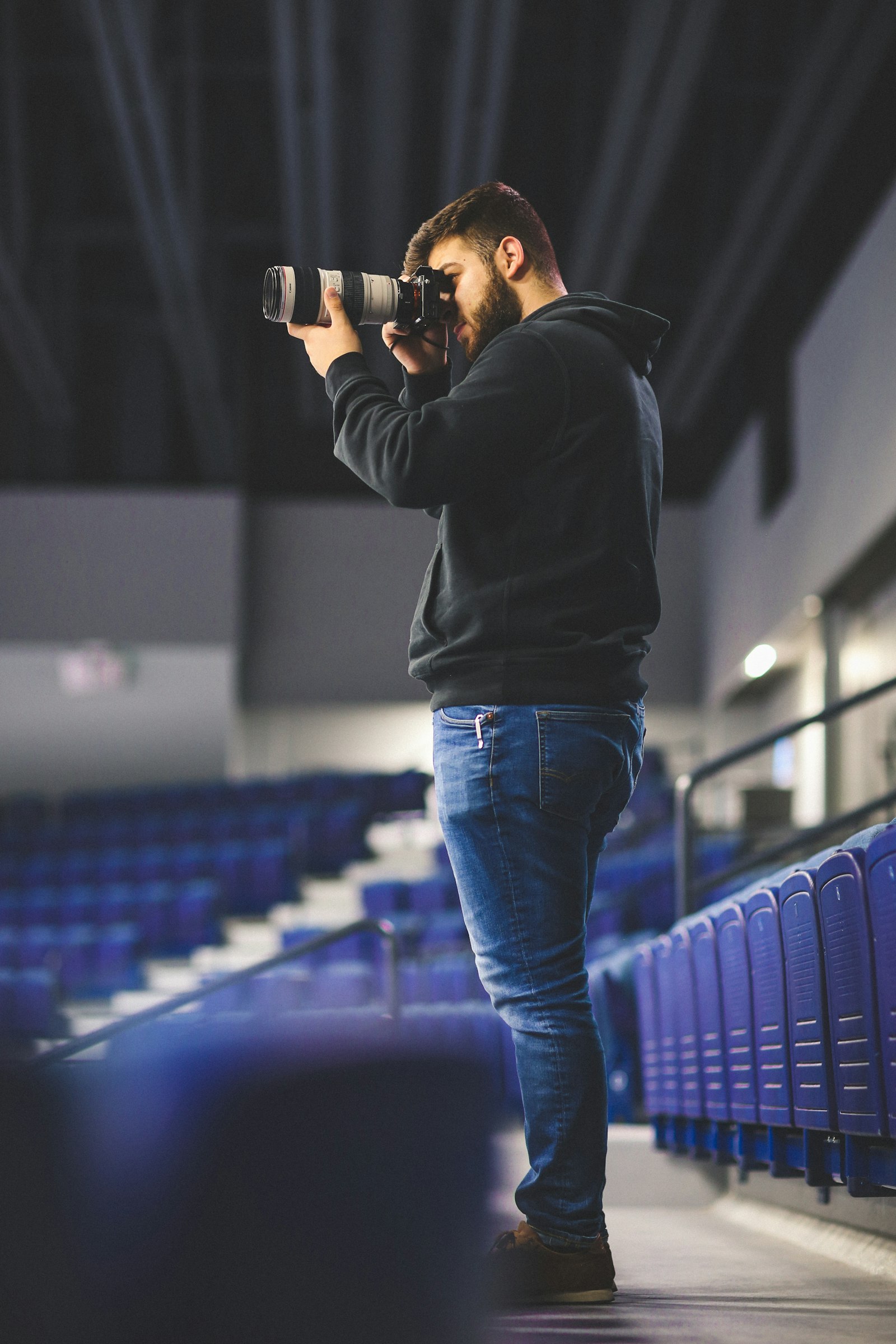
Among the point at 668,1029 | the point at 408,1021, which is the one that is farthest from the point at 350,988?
the point at 668,1029

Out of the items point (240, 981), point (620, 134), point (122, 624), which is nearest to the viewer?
point (240, 981)

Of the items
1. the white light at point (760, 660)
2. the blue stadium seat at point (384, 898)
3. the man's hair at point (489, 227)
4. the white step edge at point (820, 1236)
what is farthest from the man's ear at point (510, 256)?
the white light at point (760, 660)

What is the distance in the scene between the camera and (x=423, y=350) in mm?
1307

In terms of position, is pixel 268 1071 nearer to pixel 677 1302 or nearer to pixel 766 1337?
pixel 766 1337

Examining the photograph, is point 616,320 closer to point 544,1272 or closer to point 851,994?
point 851,994

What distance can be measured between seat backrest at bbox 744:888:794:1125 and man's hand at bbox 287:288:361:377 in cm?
80

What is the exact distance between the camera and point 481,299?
1269 mm

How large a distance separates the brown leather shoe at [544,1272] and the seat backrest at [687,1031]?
2.61 ft

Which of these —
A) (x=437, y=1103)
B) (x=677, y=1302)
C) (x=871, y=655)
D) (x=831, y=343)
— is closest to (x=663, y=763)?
(x=871, y=655)

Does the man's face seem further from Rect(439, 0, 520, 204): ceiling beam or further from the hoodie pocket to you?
Rect(439, 0, 520, 204): ceiling beam

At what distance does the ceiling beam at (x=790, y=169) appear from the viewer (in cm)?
567

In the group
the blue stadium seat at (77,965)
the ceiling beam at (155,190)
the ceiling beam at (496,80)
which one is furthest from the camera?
the blue stadium seat at (77,965)

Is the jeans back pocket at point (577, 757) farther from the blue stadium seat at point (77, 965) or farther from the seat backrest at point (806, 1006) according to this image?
the blue stadium seat at point (77, 965)

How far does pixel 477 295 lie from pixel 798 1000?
0.83 meters
